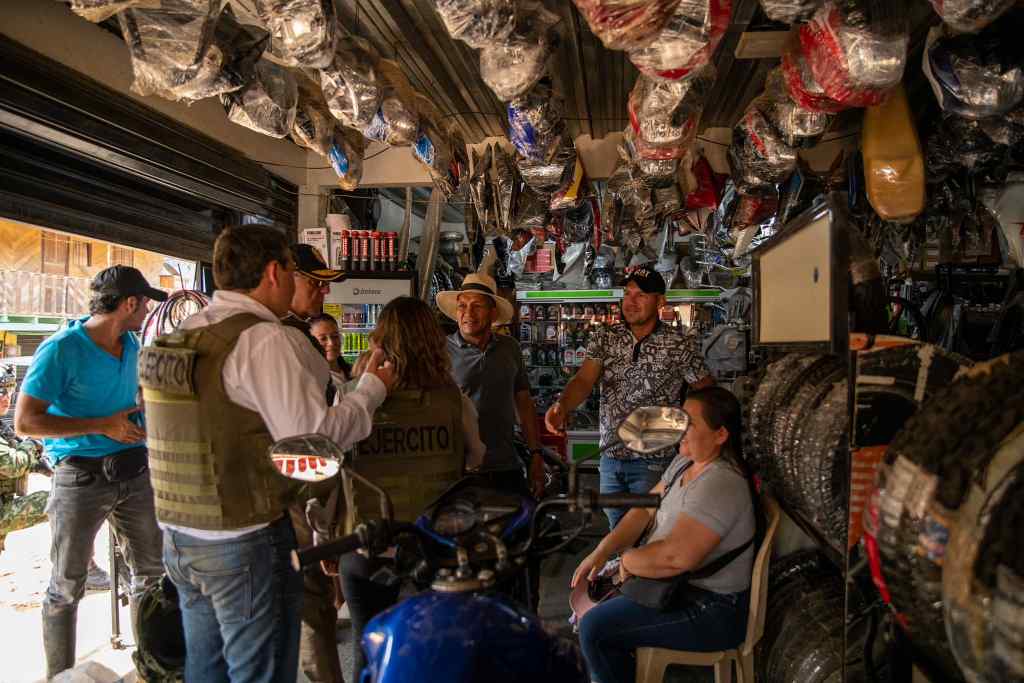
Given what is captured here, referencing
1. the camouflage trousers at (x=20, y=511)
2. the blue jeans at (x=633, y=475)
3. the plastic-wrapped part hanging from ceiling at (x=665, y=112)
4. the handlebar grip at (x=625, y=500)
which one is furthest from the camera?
the camouflage trousers at (x=20, y=511)

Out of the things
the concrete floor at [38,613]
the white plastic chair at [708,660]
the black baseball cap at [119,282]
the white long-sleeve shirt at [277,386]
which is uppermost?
the black baseball cap at [119,282]

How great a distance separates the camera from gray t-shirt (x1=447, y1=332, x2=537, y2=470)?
3352 mm

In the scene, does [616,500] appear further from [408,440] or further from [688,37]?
[688,37]

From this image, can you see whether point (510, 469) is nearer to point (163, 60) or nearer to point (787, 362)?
point (787, 362)

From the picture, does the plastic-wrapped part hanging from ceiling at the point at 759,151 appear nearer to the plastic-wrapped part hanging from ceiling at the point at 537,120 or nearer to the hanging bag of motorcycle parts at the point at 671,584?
the plastic-wrapped part hanging from ceiling at the point at 537,120

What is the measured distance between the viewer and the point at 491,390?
3.40 m

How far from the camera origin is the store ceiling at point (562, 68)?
3123mm

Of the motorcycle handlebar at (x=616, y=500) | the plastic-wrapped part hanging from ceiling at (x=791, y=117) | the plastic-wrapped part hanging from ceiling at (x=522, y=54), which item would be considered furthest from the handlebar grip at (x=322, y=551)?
the plastic-wrapped part hanging from ceiling at (x=791, y=117)

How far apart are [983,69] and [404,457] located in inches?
98.3

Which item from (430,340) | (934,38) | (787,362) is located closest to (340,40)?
→ (430,340)

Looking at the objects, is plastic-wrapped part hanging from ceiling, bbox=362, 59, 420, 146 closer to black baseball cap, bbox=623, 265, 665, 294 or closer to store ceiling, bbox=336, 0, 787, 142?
store ceiling, bbox=336, 0, 787, 142

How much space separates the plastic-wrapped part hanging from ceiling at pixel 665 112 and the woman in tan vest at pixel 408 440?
142cm

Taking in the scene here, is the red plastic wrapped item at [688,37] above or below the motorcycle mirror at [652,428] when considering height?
above

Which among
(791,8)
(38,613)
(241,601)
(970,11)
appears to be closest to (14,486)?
(38,613)
